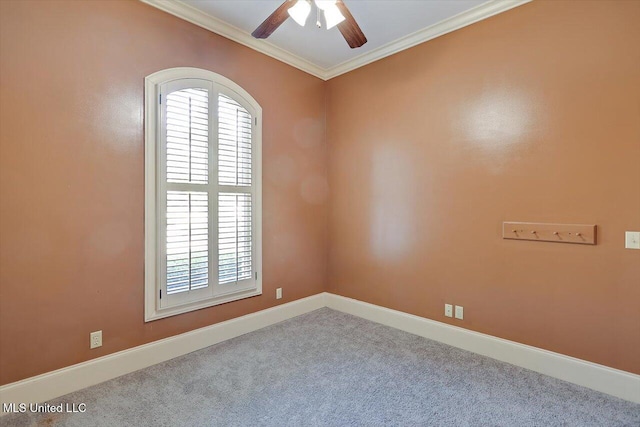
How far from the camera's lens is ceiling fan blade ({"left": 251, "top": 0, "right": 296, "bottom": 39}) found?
6.42 ft

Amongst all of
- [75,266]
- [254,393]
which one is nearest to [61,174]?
[75,266]

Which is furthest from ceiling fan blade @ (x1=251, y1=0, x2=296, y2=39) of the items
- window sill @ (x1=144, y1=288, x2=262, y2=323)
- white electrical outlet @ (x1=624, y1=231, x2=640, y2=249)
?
white electrical outlet @ (x1=624, y1=231, x2=640, y2=249)

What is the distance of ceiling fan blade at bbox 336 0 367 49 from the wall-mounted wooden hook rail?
1.89 meters

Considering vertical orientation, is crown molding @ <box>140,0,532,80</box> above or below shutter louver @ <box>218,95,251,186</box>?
above

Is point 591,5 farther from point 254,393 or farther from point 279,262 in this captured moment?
point 254,393

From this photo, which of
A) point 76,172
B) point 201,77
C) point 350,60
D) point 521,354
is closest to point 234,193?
point 201,77

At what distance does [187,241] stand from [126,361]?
3.28 ft

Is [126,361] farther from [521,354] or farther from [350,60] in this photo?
[350,60]

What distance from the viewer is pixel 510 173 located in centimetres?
255

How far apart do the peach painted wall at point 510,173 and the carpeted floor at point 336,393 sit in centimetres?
39

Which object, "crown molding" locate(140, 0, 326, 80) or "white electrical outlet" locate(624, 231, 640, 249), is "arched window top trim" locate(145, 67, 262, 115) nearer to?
"crown molding" locate(140, 0, 326, 80)

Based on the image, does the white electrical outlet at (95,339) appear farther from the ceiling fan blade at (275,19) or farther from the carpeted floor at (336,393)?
the ceiling fan blade at (275,19)

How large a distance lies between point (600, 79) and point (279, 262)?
3.14m

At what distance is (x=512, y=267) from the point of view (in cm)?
254
